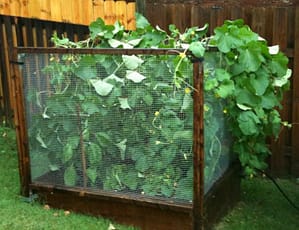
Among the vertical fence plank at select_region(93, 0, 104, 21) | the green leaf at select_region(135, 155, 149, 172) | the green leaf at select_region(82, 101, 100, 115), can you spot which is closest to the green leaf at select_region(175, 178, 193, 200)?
the green leaf at select_region(135, 155, 149, 172)

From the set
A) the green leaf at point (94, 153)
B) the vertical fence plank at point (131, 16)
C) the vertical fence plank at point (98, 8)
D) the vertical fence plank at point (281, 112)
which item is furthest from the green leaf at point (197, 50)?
the vertical fence plank at point (98, 8)

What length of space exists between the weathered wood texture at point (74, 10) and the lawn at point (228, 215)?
6.00ft

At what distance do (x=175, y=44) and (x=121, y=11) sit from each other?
5.73 feet

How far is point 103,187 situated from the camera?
12.4ft

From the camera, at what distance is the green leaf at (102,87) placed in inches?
142

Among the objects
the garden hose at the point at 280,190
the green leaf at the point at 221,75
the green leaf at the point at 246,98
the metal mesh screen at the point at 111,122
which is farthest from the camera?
the garden hose at the point at 280,190

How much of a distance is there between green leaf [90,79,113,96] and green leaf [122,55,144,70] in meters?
0.21

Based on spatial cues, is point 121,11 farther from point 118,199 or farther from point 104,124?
point 118,199

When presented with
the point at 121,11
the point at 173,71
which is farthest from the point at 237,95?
the point at 121,11

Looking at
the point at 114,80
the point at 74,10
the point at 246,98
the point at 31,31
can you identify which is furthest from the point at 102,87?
the point at 31,31

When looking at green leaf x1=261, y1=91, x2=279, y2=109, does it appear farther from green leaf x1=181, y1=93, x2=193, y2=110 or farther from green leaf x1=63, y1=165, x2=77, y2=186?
green leaf x1=63, y1=165, x2=77, y2=186

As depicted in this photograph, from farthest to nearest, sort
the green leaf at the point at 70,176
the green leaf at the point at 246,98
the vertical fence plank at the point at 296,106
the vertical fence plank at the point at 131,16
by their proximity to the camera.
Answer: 1. the vertical fence plank at the point at 131,16
2. the vertical fence plank at the point at 296,106
3. the green leaf at the point at 70,176
4. the green leaf at the point at 246,98

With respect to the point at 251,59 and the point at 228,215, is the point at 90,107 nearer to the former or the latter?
the point at 251,59

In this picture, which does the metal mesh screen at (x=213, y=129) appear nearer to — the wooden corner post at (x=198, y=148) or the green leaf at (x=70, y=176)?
the wooden corner post at (x=198, y=148)
